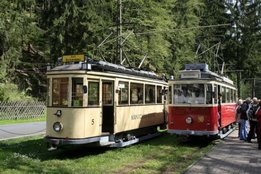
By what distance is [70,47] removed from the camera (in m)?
36.6

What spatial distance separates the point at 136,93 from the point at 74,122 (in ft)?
14.3

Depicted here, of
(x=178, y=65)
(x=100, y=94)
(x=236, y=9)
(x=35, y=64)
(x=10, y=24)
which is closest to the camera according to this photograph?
(x=100, y=94)

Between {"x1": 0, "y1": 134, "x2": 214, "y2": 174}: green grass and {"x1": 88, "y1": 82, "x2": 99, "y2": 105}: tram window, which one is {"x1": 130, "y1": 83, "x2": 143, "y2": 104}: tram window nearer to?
{"x1": 0, "y1": 134, "x2": 214, "y2": 174}: green grass

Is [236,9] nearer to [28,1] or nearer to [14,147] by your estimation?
[28,1]

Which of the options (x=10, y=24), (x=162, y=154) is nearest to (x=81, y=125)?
(x=162, y=154)

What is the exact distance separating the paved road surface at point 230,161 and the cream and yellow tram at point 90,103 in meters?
3.44

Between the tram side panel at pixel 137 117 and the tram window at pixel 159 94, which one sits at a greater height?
the tram window at pixel 159 94

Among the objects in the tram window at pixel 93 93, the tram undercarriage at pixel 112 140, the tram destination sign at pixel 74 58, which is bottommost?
the tram undercarriage at pixel 112 140

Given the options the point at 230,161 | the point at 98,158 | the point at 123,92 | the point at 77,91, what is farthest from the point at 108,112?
the point at 230,161

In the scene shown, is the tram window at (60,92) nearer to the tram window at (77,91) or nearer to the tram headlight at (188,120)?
the tram window at (77,91)

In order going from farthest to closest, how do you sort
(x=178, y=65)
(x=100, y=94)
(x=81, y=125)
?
(x=178, y=65), (x=100, y=94), (x=81, y=125)

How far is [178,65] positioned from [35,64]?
16.4 m

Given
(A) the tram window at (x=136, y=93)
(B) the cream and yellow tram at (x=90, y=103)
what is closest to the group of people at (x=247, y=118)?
(A) the tram window at (x=136, y=93)

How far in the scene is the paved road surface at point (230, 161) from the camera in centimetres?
1139
